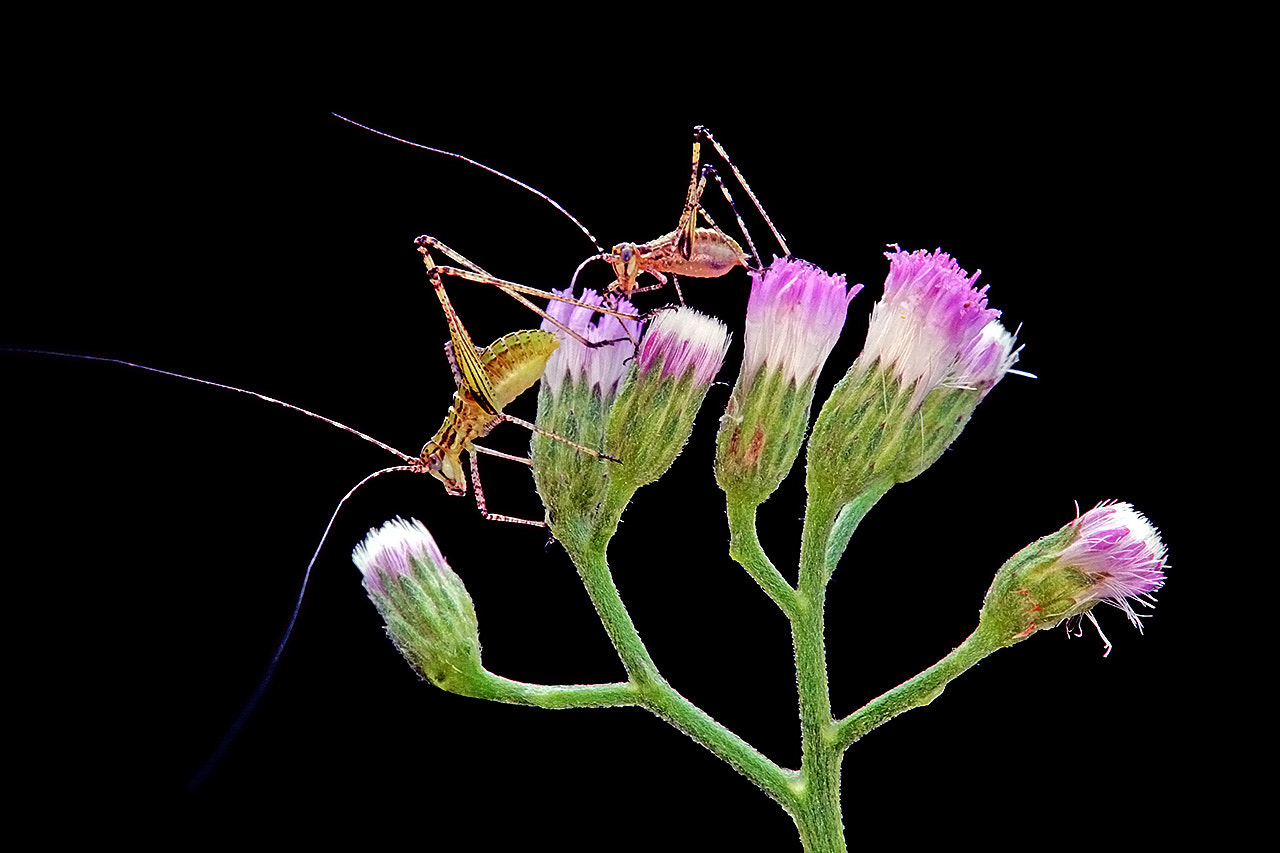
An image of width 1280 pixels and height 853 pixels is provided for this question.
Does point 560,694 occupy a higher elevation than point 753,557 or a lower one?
lower

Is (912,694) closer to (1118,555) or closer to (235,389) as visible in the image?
(1118,555)

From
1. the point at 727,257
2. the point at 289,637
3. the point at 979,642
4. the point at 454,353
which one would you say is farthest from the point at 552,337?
the point at 979,642

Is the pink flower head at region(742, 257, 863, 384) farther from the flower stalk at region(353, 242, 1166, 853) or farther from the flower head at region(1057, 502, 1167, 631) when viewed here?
the flower head at region(1057, 502, 1167, 631)

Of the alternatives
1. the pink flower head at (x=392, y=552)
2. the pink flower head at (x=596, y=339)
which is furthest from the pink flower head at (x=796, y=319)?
the pink flower head at (x=392, y=552)

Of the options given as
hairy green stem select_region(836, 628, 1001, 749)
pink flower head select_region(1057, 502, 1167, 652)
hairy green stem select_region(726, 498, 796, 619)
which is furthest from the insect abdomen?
pink flower head select_region(1057, 502, 1167, 652)

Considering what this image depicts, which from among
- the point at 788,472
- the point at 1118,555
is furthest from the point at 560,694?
the point at 1118,555

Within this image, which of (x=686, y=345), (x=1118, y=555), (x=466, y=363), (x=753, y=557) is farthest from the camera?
(x=466, y=363)

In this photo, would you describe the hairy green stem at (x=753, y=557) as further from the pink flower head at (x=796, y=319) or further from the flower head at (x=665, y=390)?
the pink flower head at (x=796, y=319)
